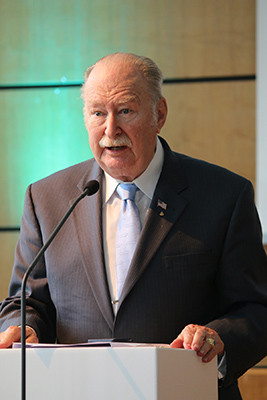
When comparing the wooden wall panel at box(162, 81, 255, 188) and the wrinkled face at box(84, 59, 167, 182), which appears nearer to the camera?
the wrinkled face at box(84, 59, 167, 182)

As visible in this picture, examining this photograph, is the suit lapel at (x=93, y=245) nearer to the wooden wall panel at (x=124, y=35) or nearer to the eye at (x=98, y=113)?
the eye at (x=98, y=113)

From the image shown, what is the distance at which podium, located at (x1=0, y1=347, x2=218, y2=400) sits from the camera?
4.63 feet

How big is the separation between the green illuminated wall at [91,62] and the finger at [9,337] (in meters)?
1.86

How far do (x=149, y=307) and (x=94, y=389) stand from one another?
62 cm

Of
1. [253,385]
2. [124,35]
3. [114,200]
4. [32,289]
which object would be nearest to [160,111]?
[114,200]

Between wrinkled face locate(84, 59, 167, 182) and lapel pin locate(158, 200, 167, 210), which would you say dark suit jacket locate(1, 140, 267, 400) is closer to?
lapel pin locate(158, 200, 167, 210)

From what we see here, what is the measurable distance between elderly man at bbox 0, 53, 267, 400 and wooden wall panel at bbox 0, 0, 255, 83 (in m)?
1.36

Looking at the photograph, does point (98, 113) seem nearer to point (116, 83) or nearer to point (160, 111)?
point (116, 83)

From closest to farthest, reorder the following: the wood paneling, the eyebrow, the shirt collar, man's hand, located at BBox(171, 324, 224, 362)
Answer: man's hand, located at BBox(171, 324, 224, 362) → the eyebrow → the shirt collar → the wood paneling

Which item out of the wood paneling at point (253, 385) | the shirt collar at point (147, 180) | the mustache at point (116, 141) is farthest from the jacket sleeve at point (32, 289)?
the wood paneling at point (253, 385)

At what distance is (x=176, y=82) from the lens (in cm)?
360

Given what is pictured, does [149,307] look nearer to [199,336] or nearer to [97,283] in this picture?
[97,283]

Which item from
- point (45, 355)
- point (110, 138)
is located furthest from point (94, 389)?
point (110, 138)

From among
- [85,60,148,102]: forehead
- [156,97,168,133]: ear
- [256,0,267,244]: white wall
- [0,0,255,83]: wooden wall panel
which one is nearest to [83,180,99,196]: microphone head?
[85,60,148,102]: forehead
